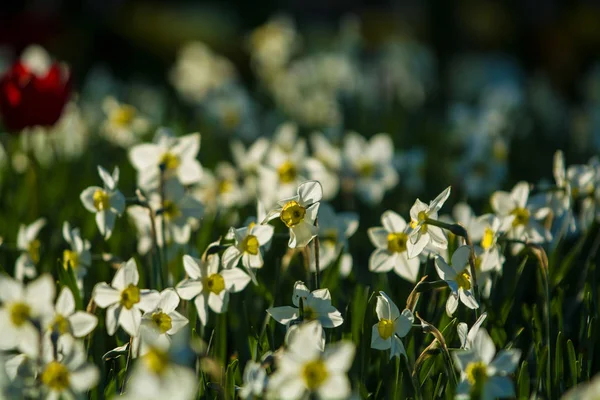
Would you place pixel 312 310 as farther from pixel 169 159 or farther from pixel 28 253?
pixel 28 253

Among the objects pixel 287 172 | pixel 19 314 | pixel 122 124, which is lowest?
pixel 122 124

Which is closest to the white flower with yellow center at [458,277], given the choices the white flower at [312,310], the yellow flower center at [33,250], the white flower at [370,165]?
the white flower at [312,310]

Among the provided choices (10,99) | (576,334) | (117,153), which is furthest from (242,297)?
(117,153)

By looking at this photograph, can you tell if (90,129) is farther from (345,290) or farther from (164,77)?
(164,77)

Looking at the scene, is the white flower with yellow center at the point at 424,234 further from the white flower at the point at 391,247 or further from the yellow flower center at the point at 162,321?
the yellow flower center at the point at 162,321

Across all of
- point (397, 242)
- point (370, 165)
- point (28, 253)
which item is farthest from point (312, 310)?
point (370, 165)

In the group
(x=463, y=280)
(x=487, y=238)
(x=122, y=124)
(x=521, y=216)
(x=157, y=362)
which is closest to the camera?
(x=157, y=362)
